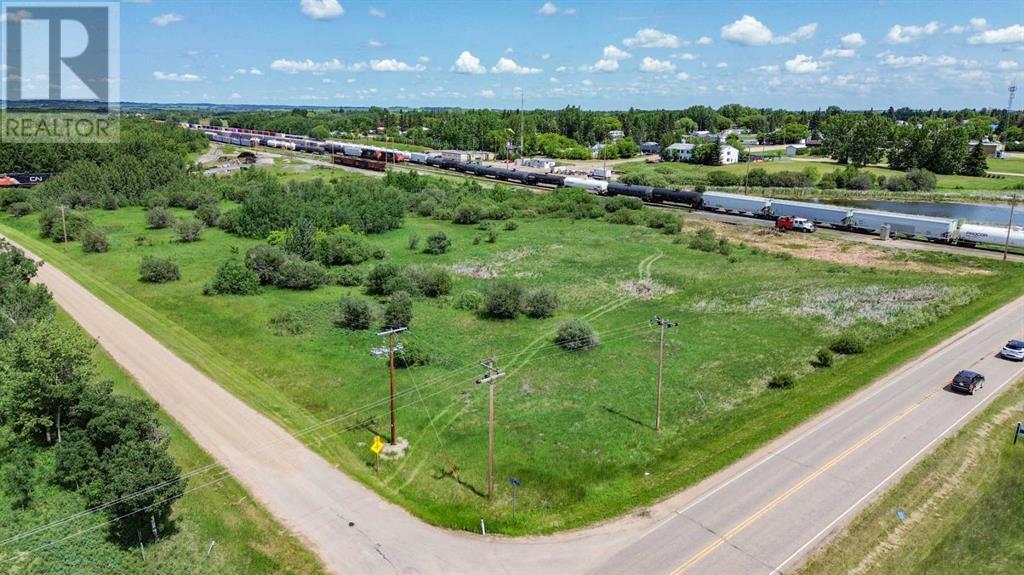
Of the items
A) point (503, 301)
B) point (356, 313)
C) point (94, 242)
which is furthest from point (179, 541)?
point (94, 242)

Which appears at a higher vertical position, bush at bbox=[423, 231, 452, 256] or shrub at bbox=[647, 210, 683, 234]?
shrub at bbox=[647, 210, 683, 234]

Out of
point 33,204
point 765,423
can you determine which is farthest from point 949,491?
point 33,204

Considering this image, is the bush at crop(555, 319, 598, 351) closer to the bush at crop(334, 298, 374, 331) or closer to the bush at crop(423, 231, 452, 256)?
the bush at crop(334, 298, 374, 331)

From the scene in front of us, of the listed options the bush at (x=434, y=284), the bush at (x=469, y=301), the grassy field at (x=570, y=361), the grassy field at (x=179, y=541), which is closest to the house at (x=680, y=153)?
the grassy field at (x=570, y=361)

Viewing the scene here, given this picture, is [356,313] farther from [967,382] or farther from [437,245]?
[967,382]

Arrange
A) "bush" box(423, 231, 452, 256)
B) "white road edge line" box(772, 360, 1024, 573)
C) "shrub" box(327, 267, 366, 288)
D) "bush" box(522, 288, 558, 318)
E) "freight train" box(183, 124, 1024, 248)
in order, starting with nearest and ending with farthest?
"white road edge line" box(772, 360, 1024, 573) < "bush" box(522, 288, 558, 318) < "shrub" box(327, 267, 366, 288) < "bush" box(423, 231, 452, 256) < "freight train" box(183, 124, 1024, 248)

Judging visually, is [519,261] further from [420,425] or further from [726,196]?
[726,196]

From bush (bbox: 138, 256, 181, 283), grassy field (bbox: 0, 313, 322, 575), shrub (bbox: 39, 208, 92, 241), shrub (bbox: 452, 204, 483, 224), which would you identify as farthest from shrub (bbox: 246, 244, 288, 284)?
shrub (bbox: 452, 204, 483, 224)
